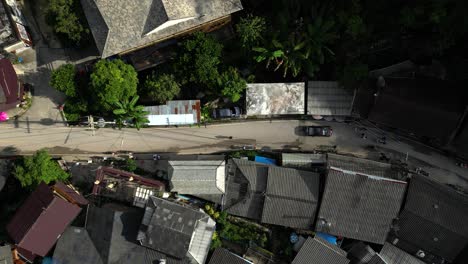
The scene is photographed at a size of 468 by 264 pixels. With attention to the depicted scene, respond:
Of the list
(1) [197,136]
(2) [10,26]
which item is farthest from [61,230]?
(2) [10,26]


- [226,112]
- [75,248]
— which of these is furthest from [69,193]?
[226,112]

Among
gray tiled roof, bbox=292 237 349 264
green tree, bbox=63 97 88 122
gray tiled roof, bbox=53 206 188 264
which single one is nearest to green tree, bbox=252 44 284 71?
gray tiled roof, bbox=292 237 349 264

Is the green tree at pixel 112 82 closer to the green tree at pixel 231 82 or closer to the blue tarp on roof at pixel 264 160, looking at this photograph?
the green tree at pixel 231 82

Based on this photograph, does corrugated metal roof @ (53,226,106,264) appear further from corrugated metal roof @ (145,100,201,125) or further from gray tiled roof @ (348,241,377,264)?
gray tiled roof @ (348,241,377,264)

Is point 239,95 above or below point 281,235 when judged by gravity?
above

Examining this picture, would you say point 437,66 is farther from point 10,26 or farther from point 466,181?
point 10,26

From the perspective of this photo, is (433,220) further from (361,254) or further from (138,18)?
(138,18)
